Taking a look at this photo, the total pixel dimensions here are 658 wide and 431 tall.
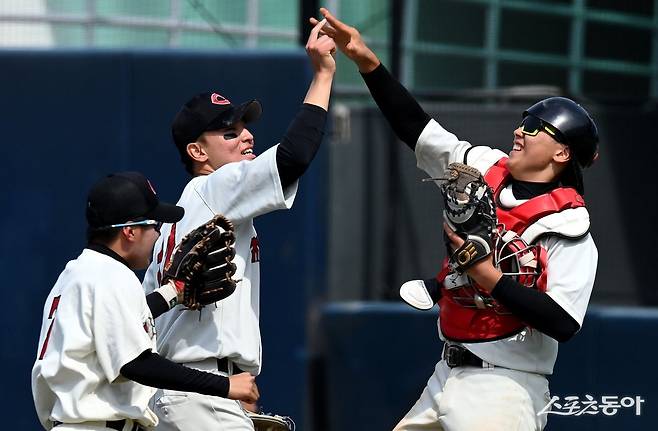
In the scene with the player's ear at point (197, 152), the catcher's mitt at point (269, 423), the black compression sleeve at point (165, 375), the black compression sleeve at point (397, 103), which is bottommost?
the catcher's mitt at point (269, 423)

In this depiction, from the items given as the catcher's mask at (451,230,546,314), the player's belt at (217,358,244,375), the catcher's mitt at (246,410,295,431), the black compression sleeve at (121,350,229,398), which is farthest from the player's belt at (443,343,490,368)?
the black compression sleeve at (121,350,229,398)

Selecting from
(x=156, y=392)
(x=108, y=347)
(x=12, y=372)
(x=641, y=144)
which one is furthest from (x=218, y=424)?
(x=641, y=144)

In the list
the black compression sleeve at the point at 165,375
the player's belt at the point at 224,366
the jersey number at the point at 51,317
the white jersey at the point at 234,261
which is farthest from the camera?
the player's belt at the point at 224,366

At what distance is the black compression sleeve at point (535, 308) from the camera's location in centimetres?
380

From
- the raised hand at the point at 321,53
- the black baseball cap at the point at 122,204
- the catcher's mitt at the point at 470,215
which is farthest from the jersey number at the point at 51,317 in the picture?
the catcher's mitt at the point at 470,215

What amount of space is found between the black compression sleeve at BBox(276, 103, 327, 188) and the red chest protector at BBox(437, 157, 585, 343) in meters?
0.59

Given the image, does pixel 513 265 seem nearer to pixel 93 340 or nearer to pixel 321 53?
pixel 321 53

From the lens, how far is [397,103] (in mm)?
4324

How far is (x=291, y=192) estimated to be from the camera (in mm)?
3992

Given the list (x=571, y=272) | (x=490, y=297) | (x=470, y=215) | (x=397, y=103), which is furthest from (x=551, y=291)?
(x=397, y=103)

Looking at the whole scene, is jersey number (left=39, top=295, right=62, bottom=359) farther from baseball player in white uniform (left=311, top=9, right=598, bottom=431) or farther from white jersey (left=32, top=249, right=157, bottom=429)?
baseball player in white uniform (left=311, top=9, right=598, bottom=431)

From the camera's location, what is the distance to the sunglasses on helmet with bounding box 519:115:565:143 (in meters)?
4.02

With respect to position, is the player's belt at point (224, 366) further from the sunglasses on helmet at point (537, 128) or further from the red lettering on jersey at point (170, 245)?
the sunglasses on helmet at point (537, 128)

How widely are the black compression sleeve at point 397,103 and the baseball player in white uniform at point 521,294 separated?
17 cm
